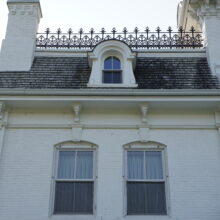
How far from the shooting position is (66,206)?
8727mm

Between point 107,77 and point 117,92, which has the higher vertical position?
point 107,77

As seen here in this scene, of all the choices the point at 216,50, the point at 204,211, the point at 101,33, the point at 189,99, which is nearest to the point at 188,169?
the point at 204,211

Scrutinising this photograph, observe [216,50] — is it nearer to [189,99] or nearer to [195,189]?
[189,99]

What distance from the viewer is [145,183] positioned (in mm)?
8984

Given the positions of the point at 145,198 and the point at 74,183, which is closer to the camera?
the point at 145,198

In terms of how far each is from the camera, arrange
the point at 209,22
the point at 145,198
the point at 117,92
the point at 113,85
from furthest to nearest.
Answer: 1. the point at 209,22
2. the point at 113,85
3. the point at 117,92
4. the point at 145,198

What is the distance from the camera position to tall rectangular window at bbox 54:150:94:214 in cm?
870

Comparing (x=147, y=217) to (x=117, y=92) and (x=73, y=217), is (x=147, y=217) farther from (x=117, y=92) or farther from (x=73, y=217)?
(x=117, y=92)

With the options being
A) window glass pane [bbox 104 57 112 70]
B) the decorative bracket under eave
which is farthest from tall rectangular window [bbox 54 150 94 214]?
window glass pane [bbox 104 57 112 70]

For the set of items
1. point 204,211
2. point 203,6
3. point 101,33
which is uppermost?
point 203,6

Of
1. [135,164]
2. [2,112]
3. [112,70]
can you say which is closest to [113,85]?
[112,70]

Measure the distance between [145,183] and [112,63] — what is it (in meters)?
3.85

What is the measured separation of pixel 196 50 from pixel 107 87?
3313 millimetres

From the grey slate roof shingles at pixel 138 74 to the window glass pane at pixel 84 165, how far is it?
1933mm
